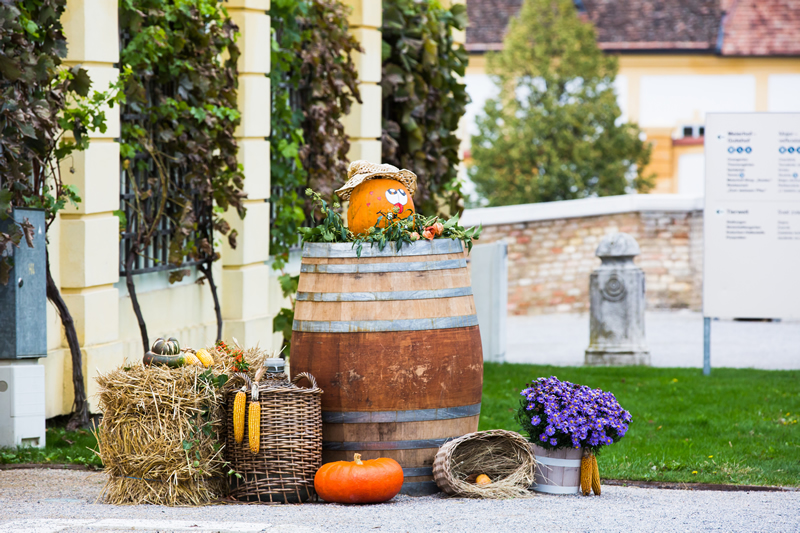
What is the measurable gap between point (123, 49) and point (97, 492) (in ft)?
10.3

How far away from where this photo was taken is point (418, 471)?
4645 mm

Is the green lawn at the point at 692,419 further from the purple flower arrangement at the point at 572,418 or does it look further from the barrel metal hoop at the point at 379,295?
the barrel metal hoop at the point at 379,295

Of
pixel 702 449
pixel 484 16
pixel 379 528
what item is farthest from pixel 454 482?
pixel 484 16

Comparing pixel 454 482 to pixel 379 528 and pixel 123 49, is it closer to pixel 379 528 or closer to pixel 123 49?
pixel 379 528

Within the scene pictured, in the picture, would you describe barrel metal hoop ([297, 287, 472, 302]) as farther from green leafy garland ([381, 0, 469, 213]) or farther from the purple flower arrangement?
green leafy garland ([381, 0, 469, 213])

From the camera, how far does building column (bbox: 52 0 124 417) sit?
6.37m

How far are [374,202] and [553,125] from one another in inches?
762

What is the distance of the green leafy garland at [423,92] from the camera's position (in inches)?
408

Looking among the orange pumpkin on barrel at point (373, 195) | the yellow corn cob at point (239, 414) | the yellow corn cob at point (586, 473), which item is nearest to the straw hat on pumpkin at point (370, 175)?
the orange pumpkin on barrel at point (373, 195)

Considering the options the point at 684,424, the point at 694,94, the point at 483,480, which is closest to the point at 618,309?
the point at 684,424

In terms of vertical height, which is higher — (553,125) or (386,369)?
(553,125)

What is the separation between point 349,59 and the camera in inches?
375

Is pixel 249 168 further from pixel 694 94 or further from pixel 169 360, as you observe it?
pixel 694 94

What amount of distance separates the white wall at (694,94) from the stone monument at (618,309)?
67.8ft
